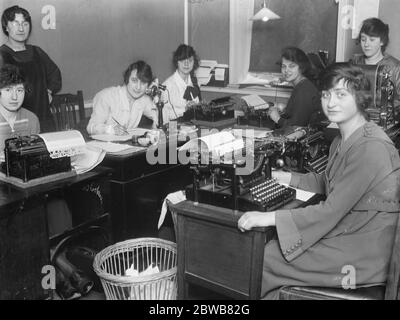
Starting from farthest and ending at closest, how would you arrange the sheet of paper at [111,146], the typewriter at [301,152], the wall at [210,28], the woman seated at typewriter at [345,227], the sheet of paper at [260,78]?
the wall at [210,28], the sheet of paper at [260,78], the sheet of paper at [111,146], the typewriter at [301,152], the woman seated at typewriter at [345,227]

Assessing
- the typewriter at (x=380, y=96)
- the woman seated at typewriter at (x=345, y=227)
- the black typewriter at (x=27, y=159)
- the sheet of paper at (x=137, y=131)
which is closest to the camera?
the woman seated at typewriter at (x=345, y=227)

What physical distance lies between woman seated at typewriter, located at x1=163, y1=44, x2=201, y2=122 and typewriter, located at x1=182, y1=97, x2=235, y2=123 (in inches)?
21.3

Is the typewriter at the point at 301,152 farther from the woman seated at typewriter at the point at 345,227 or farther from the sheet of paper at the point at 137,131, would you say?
the sheet of paper at the point at 137,131

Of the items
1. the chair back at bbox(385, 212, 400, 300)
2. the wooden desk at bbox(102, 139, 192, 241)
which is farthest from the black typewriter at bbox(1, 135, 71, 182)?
the chair back at bbox(385, 212, 400, 300)

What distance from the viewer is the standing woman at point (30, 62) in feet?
12.8

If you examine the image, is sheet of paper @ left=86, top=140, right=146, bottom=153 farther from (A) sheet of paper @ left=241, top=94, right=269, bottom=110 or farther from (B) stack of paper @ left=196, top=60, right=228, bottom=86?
(B) stack of paper @ left=196, top=60, right=228, bottom=86

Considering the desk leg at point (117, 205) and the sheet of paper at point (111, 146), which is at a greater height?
the sheet of paper at point (111, 146)

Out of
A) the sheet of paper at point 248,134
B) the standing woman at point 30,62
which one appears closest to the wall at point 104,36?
the standing woman at point 30,62

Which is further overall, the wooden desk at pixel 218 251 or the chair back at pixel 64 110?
the chair back at pixel 64 110

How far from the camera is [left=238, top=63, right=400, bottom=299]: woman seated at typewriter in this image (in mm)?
2135

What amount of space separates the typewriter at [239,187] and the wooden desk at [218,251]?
0.05 meters

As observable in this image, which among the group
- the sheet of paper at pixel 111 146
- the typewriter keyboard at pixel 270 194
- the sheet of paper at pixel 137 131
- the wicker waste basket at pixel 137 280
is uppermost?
the sheet of paper at pixel 137 131

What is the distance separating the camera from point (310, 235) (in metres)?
2.16

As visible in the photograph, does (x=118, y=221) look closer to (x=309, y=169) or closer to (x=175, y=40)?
(x=309, y=169)
